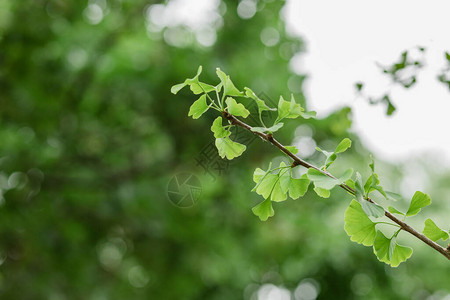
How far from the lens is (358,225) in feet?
1.31

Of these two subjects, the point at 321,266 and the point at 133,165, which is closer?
the point at 133,165

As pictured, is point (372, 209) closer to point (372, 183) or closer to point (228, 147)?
point (372, 183)

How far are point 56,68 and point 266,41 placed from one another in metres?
1.09

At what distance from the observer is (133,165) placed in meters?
2.45

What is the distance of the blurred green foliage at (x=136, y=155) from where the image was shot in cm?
213

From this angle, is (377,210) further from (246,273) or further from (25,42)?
(246,273)

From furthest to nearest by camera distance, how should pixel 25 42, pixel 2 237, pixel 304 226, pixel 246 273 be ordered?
pixel 246 273 → pixel 2 237 → pixel 304 226 → pixel 25 42

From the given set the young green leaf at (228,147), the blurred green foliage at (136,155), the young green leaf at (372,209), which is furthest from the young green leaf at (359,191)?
the blurred green foliage at (136,155)

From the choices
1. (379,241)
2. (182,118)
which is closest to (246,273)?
(182,118)

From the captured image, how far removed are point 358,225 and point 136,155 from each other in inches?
85.9

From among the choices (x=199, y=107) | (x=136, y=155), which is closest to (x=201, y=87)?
(x=199, y=107)

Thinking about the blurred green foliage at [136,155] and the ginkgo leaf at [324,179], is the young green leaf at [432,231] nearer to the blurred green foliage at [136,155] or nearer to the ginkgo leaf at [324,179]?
the ginkgo leaf at [324,179]

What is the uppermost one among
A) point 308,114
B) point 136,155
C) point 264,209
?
point 308,114

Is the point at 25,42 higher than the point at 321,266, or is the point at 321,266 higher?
the point at 25,42
